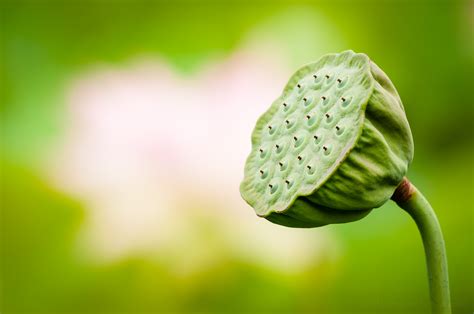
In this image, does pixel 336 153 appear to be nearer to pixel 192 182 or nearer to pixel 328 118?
pixel 328 118

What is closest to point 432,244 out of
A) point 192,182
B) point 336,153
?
point 336,153

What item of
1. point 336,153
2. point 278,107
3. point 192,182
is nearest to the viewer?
point 336,153

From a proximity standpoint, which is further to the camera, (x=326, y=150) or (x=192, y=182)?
(x=192, y=182)

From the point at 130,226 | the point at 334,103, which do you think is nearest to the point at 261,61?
the point at 130,226

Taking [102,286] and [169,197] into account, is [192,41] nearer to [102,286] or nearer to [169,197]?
[169,197]

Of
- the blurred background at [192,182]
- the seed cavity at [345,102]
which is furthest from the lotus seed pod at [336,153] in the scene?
the blurred background at [192,182]

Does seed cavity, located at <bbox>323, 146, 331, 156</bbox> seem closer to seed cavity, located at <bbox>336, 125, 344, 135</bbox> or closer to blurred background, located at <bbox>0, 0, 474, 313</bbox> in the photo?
seed cavity, located at <bbox>336, 125, 344, 135</bbox>
